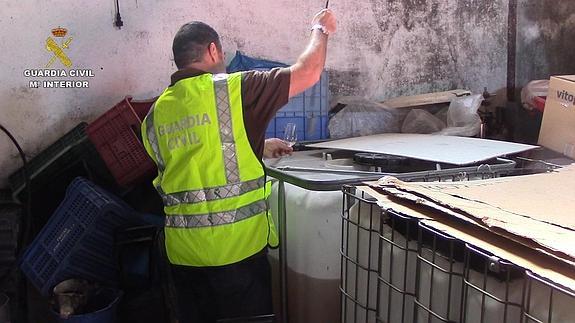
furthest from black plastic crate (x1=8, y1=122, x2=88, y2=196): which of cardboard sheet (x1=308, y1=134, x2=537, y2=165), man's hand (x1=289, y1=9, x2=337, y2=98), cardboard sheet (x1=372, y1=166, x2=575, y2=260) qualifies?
cardboard sheet (x1=372, y1=166, x2=575, y2=260)

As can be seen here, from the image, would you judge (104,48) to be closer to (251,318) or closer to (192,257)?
(192,257)

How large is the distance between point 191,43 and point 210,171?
A: 0.46m

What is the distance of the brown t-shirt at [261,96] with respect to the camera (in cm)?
172

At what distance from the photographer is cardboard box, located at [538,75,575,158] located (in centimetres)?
229

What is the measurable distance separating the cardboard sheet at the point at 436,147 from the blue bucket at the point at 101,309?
3.51 ft

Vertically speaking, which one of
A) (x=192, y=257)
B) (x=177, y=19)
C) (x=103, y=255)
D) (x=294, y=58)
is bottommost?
(x=103, y=255)

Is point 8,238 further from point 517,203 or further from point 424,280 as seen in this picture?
point 517,203

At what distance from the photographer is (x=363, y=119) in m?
3.04

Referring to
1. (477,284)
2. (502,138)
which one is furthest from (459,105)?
(477,284)

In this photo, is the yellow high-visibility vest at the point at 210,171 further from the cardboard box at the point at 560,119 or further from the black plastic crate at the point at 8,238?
the cardboard box at the point at 560,119

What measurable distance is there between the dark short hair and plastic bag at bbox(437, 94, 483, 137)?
1.42 meters

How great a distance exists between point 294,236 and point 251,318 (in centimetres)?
33

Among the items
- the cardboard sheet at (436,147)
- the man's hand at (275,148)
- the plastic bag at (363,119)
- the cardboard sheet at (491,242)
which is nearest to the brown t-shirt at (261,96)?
the man's hand at (275,148)

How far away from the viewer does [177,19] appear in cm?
297
